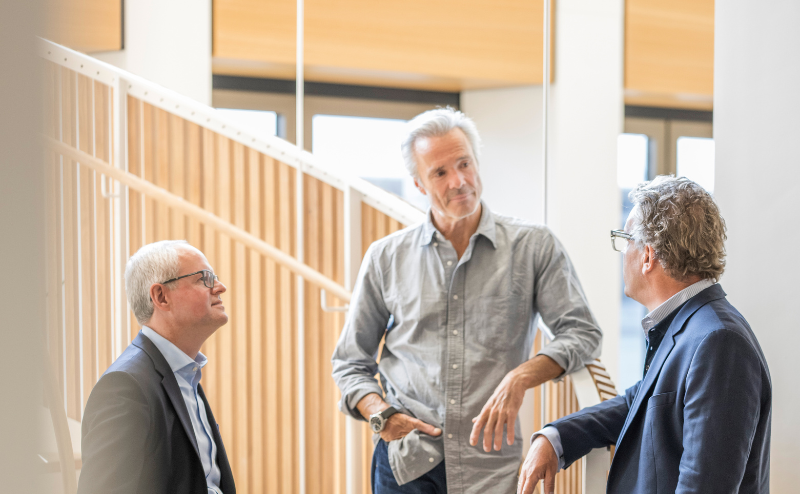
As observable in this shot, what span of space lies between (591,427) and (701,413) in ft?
1.45

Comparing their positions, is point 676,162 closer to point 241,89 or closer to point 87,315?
point 241,89

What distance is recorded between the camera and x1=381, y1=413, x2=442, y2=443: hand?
1860mm

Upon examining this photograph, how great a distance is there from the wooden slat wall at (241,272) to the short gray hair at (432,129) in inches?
36.3

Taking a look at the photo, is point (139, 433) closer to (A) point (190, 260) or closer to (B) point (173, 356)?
(B) point (173, 356)

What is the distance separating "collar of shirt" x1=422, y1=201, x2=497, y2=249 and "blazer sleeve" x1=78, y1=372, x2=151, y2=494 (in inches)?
36.3

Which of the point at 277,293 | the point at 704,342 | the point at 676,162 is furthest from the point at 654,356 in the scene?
the point at 676,162

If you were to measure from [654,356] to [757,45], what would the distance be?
1.20 m

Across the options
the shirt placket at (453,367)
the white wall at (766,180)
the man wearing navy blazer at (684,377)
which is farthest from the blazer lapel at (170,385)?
the white wall at (766,180)

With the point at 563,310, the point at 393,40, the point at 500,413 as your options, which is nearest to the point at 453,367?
the point at 500,413

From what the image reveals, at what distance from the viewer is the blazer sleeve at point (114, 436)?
1.39 metres

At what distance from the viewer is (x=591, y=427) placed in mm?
1679

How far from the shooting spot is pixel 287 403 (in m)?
3.08

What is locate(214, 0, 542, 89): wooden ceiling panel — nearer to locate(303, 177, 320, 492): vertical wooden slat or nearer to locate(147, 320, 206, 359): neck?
locate(303, 177, 320, 492): vertical wooden slat

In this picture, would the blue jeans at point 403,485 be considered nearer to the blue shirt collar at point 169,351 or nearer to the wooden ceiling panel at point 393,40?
the blue shirt collar at point 169,351
